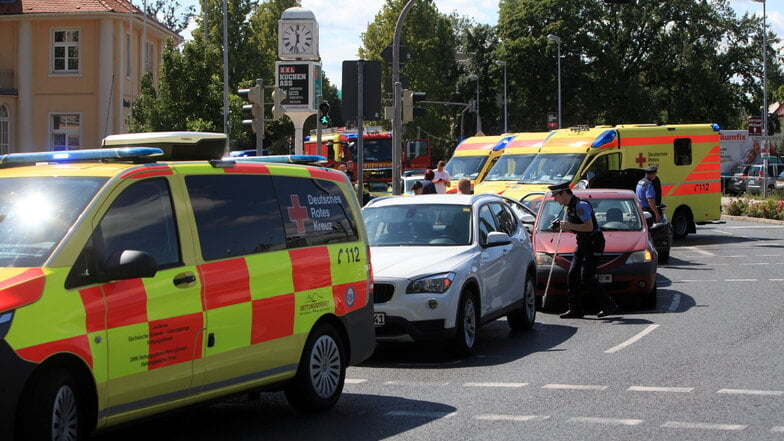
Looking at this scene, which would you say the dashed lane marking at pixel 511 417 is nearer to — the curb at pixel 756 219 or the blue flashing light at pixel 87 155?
the blue flashing light at pixel 87 155

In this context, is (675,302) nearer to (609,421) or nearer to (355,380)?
Result: (355,380)

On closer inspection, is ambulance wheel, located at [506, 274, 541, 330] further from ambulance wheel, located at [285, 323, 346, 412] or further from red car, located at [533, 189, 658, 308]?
ambulance wheel, located at [285, 323, 346, 412]

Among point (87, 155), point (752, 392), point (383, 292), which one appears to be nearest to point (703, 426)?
A: point (752, 392)

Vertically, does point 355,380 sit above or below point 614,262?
below

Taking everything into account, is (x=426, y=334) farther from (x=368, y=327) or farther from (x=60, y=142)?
(x=60, y=142)

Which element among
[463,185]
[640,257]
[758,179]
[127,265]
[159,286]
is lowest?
[640,257]

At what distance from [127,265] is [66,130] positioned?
4308 centimetres

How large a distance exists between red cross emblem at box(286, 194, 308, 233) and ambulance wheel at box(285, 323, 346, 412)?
0.75 meters

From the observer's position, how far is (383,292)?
1120 cm

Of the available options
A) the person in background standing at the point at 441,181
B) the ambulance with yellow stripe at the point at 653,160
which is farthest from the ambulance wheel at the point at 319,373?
the ambulance with yellow stripe at the point at 653,160

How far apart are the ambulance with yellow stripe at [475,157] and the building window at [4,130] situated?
70.1ft

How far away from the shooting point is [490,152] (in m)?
33.9

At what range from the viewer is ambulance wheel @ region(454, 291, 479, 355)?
11328 millimetres

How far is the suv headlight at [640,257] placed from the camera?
50.1 feet
